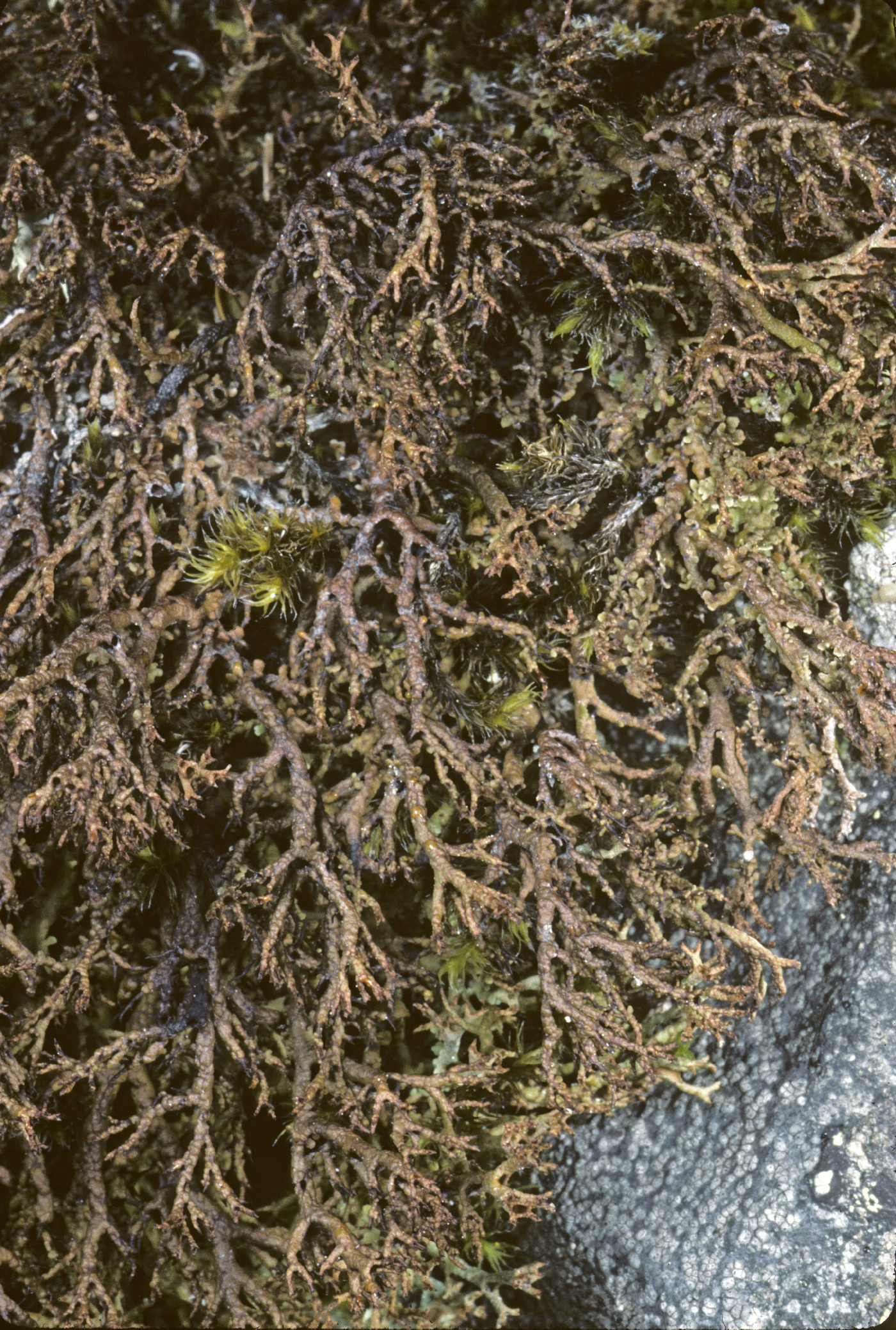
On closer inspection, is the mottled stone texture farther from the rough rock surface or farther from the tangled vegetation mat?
the tangled vegetation mat

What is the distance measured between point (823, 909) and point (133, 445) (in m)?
2.01

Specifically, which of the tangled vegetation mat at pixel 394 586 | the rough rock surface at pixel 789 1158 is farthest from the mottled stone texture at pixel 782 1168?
the tangled vegetation mat at pixel 394 586

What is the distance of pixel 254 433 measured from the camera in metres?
2.07

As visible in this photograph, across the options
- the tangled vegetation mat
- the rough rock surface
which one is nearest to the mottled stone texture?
the rough rock surface

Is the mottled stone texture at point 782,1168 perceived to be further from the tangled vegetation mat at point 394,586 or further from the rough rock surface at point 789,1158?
the tangled vegetation mat at point 394,586

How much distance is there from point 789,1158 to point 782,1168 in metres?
0.03

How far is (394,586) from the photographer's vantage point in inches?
75.5

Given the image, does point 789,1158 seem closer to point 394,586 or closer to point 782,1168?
point 782,1168

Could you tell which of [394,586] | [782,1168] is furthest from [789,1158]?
[394,586]

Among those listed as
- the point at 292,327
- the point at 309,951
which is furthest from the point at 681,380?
the point at 309,951

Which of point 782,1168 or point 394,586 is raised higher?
point 394,586

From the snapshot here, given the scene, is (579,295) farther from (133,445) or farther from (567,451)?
(133,445)

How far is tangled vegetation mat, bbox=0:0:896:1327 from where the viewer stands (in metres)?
1.83

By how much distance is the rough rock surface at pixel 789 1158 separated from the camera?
1.96 m
